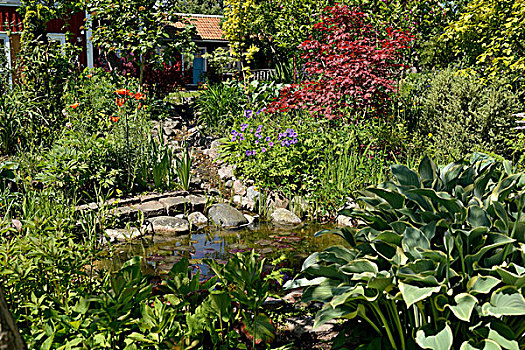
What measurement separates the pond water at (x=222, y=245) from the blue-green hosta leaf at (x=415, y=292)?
1.96 meters

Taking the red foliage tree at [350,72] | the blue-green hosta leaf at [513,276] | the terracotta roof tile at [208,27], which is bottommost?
the blue-green hosta leaf at [513,276]

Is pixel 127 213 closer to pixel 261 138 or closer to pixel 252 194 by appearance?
pixel 252 194

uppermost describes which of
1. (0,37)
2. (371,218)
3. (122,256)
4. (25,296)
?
(0,37)

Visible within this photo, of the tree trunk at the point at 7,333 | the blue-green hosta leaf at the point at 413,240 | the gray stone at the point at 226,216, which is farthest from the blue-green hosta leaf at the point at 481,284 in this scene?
the gray stone at the point at 226,216

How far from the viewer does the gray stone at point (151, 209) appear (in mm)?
5078

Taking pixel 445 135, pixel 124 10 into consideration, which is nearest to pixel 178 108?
pixel 124 10

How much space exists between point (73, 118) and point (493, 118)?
223 inches

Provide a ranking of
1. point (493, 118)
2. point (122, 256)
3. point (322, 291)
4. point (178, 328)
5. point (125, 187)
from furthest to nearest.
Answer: point (493, 118), point (125, 187), point (122, 256), point (322, 291), point (178, 328)

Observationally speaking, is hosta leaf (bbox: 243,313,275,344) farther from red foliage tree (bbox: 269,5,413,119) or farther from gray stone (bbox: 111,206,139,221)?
red foliage tree (bbox: 269,5,413,119)

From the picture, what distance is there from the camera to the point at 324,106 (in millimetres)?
6434

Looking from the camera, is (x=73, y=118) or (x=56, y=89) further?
(x=56, y=89)

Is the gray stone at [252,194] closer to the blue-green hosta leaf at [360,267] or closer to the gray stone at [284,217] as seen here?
the gray stone at [284,217]

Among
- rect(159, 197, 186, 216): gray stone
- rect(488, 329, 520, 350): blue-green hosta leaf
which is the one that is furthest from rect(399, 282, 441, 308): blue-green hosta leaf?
rect(159, 197, 186, 216): gray stone

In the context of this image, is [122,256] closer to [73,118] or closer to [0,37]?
[73,118]
